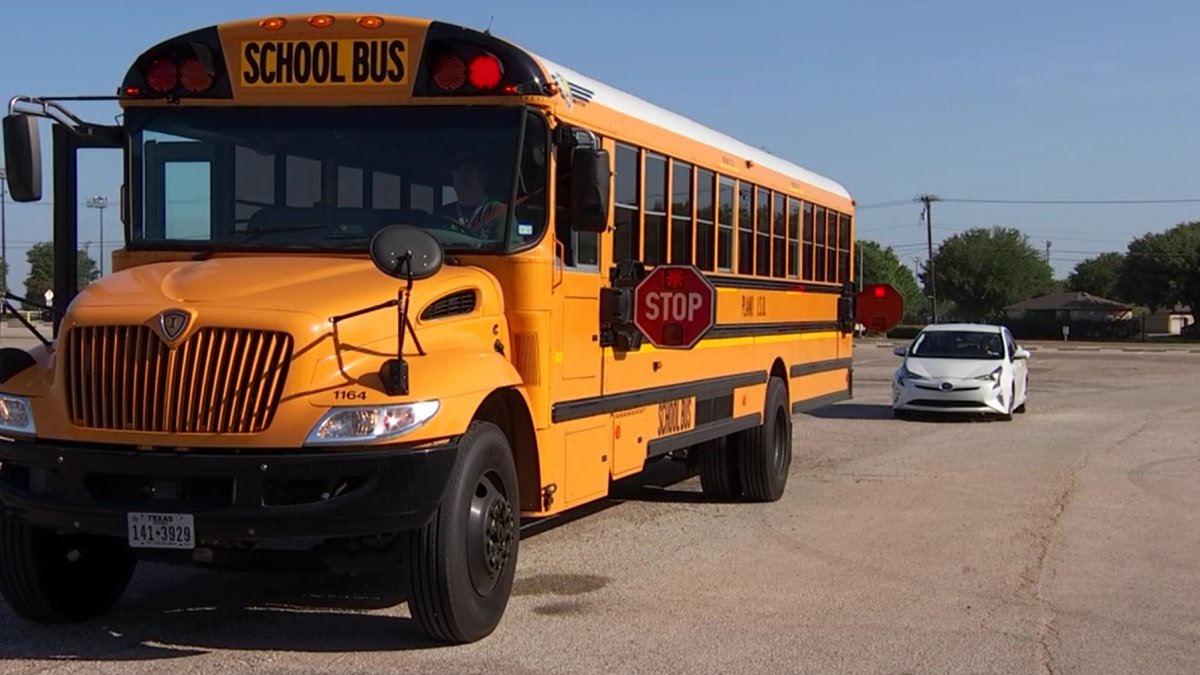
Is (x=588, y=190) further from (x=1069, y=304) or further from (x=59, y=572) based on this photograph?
(x=1069, y=304)

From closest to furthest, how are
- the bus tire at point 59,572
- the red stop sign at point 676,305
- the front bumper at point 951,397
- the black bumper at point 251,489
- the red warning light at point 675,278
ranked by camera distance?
the black bumper at point 251,489 < the bus tire at point 59,572 < the red stop sign at point 676,305 < the red warning light at point 675,278 < the front bumper at point 951,397

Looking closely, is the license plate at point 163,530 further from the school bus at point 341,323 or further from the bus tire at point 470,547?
the bus tire at point 470,547

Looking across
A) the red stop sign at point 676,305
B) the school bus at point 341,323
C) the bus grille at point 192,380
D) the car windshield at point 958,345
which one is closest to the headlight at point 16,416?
the school bus at point 341,323

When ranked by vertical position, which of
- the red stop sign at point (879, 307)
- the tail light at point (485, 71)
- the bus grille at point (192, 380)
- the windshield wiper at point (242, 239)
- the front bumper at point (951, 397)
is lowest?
the front bumper at point (951, 397)

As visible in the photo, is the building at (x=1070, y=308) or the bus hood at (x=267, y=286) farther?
the building at (x=1070, y=308)

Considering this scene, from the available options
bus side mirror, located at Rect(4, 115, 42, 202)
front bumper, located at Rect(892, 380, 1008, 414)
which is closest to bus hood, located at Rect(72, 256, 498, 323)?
bus side mirror, located at Rect(4, 115, 42, 202)

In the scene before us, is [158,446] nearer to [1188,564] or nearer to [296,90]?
[296,90]

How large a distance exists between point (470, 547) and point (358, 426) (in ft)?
2.81

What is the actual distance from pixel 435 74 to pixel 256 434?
207 centimetres

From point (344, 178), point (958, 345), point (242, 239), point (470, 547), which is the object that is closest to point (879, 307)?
point (958, 345)

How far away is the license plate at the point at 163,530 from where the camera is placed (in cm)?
546

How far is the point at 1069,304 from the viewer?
102m

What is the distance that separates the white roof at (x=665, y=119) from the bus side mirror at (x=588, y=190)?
46cm

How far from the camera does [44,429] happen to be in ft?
18.7
